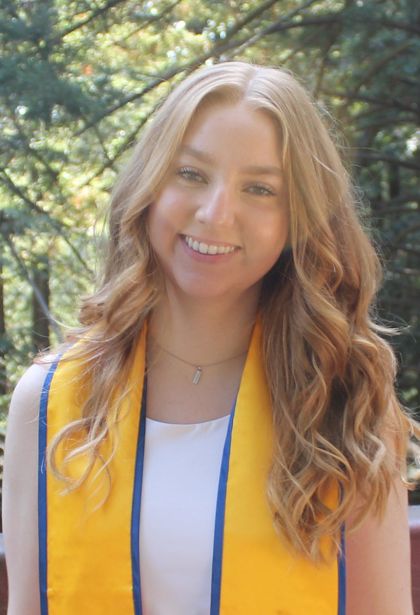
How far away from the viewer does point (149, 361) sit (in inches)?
76.2

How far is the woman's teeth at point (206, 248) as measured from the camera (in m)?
1.73

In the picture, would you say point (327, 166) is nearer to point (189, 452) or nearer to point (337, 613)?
point (189, 452)

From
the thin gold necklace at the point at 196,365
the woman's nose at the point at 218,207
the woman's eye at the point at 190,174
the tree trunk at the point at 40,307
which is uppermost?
the tree trunk at the point at 40,307

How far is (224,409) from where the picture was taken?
6.12 ft

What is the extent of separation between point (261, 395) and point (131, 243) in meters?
0.42

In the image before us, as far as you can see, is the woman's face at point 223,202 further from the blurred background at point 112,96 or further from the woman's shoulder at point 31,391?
the blurred background at point 112,96

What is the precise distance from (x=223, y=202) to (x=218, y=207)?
0.5 inches

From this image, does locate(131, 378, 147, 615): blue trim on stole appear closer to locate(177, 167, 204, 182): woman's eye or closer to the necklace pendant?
the necklace pendant

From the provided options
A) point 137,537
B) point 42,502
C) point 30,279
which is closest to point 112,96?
point 30,279

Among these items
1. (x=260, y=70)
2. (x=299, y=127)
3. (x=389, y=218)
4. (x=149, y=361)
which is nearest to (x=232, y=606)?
(x=149, y=361)

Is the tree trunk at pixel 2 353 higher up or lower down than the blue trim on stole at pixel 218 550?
higher up

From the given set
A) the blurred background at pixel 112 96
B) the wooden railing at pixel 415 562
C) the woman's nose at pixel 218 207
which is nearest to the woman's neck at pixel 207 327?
the woman's nose at pixel 218 207

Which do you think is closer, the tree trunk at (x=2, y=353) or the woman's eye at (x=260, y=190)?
the woman's eye at (x=260, y=190)

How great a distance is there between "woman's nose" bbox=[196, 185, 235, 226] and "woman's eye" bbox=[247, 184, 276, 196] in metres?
0.04
